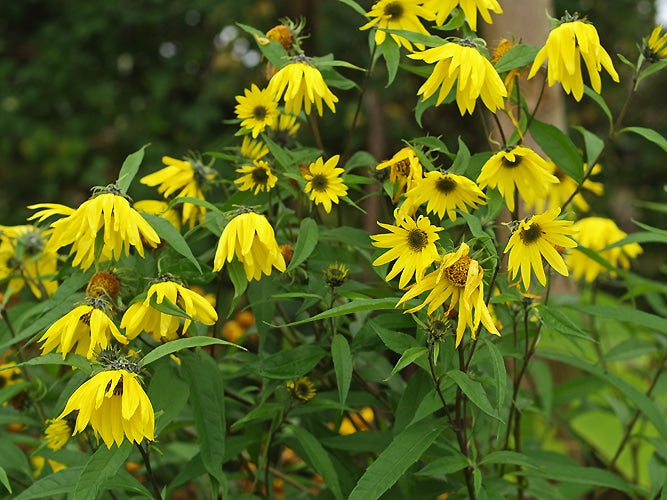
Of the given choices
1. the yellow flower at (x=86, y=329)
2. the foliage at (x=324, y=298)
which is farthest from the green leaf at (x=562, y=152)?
the yellow flower at (x=86, y=329)

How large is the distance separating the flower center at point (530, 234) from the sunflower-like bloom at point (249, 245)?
226 millimetres

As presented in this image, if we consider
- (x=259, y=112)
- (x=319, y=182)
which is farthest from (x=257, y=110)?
(x=319, y=182)

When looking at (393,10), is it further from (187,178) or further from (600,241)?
(600,241)

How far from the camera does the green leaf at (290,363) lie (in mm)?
825

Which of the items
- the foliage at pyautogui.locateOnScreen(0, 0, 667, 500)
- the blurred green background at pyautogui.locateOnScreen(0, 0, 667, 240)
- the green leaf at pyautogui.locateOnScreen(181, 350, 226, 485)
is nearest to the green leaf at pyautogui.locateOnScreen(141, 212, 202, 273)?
the foliage at pyautogui.locateOnScreen(0, 0, 667, 500)

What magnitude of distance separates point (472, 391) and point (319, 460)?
0.72 feet

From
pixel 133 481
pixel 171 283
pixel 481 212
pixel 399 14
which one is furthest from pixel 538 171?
pixel 133 481

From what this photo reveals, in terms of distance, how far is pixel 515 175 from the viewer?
0.81 m

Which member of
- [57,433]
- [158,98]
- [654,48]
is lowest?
[158,98]

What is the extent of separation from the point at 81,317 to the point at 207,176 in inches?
11.3

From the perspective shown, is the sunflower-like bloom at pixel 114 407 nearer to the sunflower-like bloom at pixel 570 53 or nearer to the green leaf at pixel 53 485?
the green leaf at pixel 53 485

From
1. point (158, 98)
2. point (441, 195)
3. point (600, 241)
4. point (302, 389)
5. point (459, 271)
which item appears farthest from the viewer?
point (158, 98)

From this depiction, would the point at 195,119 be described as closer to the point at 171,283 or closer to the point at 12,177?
the point at 12,177

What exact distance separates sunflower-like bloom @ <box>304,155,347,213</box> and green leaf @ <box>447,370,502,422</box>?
21 centimetres
